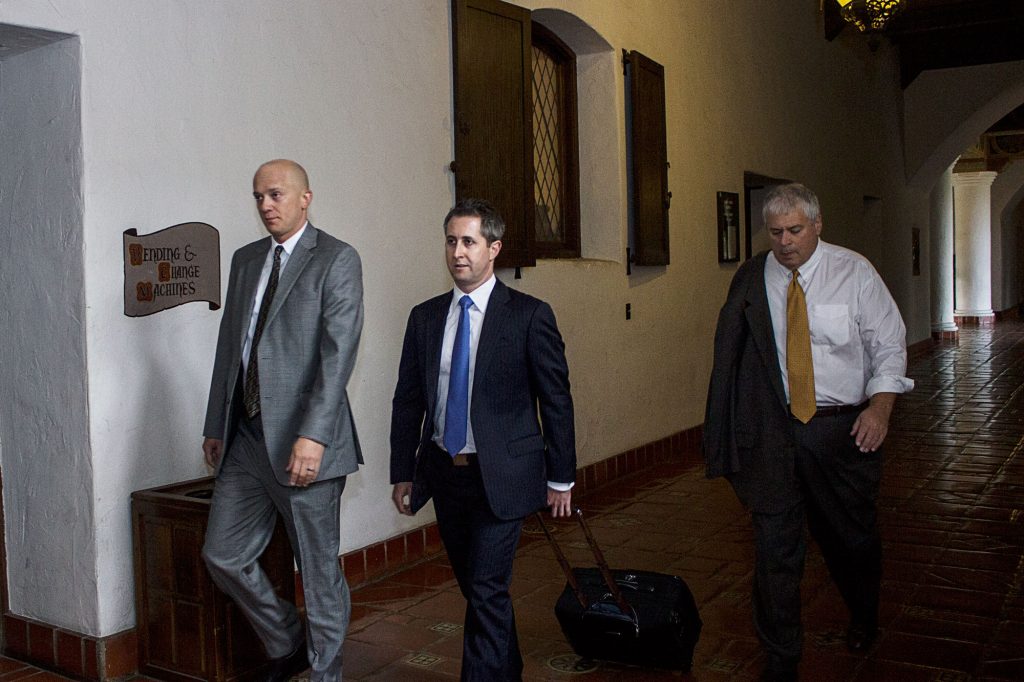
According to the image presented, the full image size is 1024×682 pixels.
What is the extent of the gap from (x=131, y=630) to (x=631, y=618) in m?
1.71

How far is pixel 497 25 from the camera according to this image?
5.68 m

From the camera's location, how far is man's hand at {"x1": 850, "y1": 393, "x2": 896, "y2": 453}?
132 inches

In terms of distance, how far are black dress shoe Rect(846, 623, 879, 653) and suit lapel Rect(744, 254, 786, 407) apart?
0.93 m

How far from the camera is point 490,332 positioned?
10.0ft

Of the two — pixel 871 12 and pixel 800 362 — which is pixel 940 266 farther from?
pixel 800 362

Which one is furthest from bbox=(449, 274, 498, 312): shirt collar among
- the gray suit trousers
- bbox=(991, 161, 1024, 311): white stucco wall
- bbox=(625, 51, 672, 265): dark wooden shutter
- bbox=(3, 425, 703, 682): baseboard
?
bbox=(991, 161, 1024, 311): white stucco wall

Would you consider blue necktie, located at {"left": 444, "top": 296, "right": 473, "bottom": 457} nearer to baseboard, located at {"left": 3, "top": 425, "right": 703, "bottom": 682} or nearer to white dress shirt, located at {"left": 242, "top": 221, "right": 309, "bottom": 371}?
white dress shirt, located at {"left": 242, "top": 221, "right": 309, "bottom": 371}

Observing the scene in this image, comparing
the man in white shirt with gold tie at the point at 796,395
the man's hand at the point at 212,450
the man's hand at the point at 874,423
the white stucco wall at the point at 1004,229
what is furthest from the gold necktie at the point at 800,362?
the white stucco wall at the point at 1004,229

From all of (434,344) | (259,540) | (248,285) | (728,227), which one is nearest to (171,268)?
(248,285)

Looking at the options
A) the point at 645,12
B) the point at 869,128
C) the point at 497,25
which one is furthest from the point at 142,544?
the point at 869,128

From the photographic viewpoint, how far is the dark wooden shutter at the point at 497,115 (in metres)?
5.39

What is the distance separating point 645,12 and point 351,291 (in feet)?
16.6

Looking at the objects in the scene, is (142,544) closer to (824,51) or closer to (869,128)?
(824,51)

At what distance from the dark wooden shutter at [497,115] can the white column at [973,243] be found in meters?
19.6
